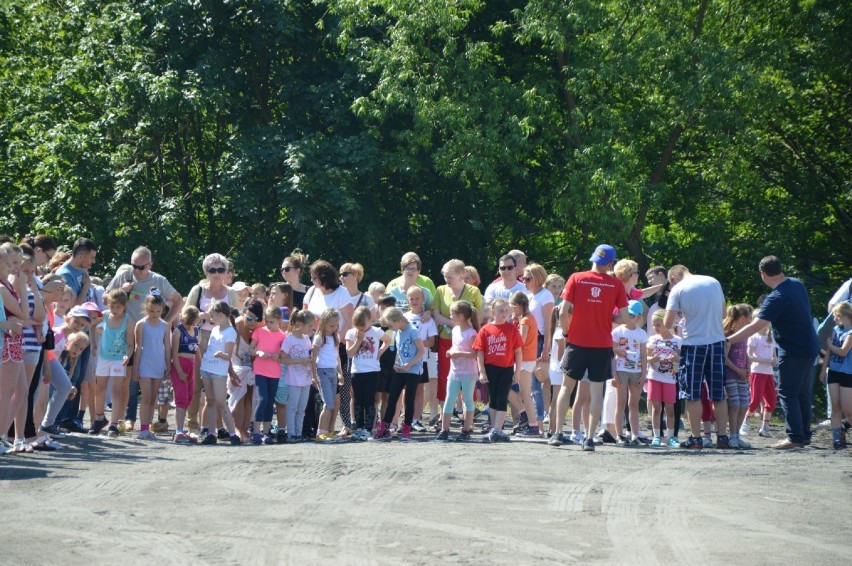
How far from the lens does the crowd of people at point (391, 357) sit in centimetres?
1309

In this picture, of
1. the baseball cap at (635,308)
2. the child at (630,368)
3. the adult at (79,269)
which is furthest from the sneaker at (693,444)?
the adult at (79,269)

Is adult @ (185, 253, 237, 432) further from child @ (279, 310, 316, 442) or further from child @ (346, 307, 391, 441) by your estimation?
child @ (346, 307, 391, 441)

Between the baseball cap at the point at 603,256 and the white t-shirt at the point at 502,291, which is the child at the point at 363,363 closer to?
the white t-shirt at the point at 502,291

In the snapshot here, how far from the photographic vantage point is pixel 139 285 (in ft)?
46.4

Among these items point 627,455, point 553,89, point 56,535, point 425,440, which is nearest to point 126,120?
point 553,89

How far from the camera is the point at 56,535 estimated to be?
25.1 feet

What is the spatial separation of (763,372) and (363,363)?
5659 mm

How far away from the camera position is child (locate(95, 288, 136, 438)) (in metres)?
13.6

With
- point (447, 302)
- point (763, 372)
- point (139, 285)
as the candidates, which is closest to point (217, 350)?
point (139, 285)

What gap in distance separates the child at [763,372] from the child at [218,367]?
6.75 meters

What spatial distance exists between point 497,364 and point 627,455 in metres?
1.92

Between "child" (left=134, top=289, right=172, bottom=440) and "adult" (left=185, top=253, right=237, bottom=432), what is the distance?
1.25 ft

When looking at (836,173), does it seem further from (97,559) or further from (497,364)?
(97,559)

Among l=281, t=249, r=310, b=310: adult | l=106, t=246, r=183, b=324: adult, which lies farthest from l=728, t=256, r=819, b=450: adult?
l=106, t=246, r=183, b=324: adult
